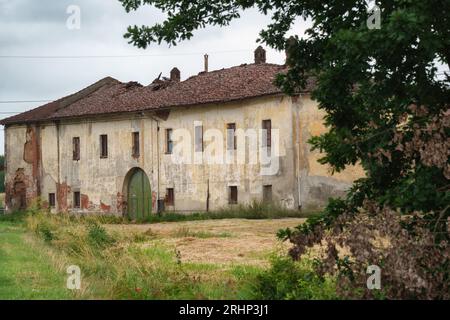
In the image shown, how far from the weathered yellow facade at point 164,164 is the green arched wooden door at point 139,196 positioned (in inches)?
13.7

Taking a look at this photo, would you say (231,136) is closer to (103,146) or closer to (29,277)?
(103,146)

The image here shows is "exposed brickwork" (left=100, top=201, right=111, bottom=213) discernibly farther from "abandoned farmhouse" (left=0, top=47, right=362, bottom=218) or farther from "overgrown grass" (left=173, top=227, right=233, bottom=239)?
"overgrown grass" (left=173, top=227, right=233, bottom=239)

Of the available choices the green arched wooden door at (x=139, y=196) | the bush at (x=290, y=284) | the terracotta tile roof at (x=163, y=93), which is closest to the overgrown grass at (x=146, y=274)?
the bush at (x=290, y=284)

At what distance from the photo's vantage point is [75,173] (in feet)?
138

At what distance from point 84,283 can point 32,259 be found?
4.54 metres

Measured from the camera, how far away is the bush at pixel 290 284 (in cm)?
898

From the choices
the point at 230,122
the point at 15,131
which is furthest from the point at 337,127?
the point at 15,131

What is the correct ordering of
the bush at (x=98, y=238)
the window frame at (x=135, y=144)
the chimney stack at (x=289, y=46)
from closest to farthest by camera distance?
the chimney stack at (x=289, y=46), the bush at (x=98, y=238), the window frame at (x=135, y=144)

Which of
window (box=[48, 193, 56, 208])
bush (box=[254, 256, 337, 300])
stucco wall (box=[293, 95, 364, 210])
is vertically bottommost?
bush (box=[254, 256, 337, 300])


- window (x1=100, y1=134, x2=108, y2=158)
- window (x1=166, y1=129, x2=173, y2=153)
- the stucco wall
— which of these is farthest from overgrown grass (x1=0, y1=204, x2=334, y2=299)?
window (x1=100, y1=134, x2=108, y2=158)

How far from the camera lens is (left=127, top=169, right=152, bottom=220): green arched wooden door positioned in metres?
38.1

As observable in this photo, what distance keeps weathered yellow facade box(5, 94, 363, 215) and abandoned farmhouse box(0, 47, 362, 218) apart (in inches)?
1.9

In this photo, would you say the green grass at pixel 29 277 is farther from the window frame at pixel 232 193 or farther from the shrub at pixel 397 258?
the window frame at pixel 232 193

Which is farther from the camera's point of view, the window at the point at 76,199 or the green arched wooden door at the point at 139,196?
the window at the point at 76,199
